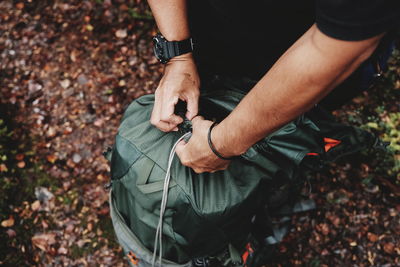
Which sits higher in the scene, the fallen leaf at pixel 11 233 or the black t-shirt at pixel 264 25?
the black t-shirt at pixel 264 25

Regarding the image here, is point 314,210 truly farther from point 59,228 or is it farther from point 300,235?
point 59,228

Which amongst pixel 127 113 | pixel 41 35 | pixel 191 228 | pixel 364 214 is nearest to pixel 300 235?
pixel 364 214

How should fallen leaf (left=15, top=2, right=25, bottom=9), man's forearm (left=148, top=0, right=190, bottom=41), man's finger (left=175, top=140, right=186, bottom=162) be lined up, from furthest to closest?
Result: fallen leaf (left=15, top=2, right=25, bottom=9) → man's forearm (left=148, top=0, right=190, bottom=41) → man's finger (left=175, top=140, right=186, bottom=162)

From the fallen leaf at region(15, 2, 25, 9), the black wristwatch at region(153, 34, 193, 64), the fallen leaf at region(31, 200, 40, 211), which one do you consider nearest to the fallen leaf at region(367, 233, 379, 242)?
the black wristwatch at region(153, 34, 193, 64)

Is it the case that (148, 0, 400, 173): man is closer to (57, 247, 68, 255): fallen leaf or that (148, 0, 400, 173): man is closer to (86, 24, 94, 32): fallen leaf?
(57, 247, 68, 255): fallen leaf

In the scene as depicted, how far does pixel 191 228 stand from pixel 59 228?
1.60 metres

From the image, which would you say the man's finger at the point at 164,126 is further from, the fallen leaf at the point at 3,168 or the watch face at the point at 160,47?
the fallen leaf at the point at 3,168

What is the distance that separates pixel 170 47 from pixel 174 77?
0.57 ft

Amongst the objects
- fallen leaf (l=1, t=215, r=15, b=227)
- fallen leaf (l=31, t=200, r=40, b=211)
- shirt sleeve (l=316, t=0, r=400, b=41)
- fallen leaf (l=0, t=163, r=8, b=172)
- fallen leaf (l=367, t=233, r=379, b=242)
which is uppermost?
shirt sleeve (l=316, t=0, r=400, b=41)

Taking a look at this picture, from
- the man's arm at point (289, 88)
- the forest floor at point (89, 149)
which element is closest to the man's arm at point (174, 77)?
the man's arm at point (289, 88)

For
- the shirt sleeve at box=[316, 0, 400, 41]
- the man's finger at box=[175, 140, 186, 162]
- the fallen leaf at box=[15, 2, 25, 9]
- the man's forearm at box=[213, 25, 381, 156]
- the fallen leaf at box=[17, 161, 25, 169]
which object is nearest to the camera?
the shirt sleeve at box=[316, 0, 400, 41]

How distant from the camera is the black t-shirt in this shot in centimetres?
68

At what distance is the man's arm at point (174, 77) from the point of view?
1.45 m

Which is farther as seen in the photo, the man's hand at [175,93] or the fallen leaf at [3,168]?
the fallen leaf at [3,168]
